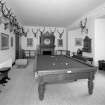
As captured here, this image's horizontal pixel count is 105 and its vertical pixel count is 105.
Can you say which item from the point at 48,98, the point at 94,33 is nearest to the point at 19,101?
the point at 48,98

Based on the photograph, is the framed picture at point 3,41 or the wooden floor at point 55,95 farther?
the framed picture at point 3,41

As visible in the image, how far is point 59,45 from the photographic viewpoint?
32.3ft

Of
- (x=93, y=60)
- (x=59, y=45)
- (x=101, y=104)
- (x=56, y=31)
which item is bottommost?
(x=101, y=104)

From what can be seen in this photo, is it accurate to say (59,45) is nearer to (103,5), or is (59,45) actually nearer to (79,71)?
(103,5)

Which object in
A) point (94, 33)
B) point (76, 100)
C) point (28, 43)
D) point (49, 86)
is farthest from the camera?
point (28, 43)

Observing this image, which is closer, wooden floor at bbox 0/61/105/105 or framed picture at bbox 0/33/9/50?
wooden floor at bbox 0/61/105/105

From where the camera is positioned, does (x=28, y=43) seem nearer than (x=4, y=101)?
No

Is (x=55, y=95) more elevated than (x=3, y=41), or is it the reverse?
(x=3, y=41)

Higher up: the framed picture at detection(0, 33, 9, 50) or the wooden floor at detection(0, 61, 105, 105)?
the framed picture at detection(0, 33, 9, 50)

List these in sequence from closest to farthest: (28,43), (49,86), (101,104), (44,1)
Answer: (101,104), (49,86), (44,1), (28,43)

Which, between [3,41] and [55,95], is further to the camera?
[3,41]

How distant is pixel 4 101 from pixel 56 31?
8302 millimetres

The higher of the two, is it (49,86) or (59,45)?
(59,45)

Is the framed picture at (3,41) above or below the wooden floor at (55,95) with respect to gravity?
above
